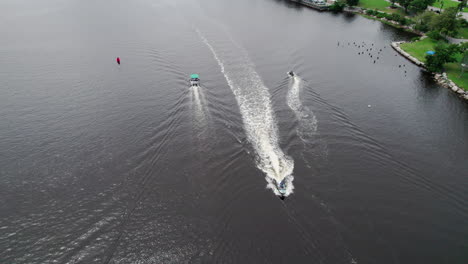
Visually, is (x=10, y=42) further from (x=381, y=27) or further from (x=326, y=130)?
(x=381, y=27)

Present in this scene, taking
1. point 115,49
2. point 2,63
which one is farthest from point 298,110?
point 2,63

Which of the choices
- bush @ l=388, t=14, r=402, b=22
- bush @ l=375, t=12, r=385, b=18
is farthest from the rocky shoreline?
bush @ l=375, t=12, r=385, b=18

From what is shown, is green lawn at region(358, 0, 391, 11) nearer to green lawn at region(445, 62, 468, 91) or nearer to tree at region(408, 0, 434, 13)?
tree at region(408, 0, 434, 13)

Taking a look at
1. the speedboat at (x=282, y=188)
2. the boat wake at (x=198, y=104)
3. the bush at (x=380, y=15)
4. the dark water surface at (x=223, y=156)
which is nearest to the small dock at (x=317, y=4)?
the bush at (x=380, y=15)

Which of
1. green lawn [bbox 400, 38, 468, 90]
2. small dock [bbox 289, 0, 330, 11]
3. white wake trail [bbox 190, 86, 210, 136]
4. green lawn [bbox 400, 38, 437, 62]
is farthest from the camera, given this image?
small dock [bbox 289, 0, 330, 11]

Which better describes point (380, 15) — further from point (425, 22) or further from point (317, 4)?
point (317, 4)

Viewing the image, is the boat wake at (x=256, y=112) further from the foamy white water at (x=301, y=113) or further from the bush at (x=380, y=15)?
the bush at (x=380, y=15)
